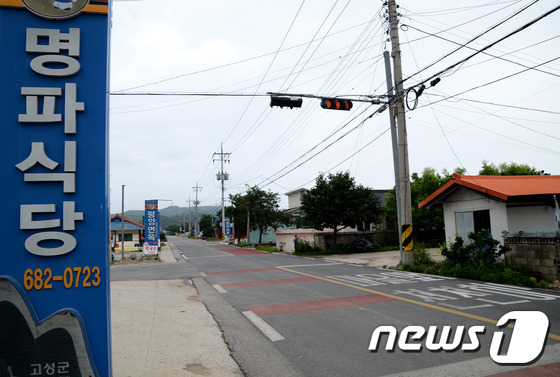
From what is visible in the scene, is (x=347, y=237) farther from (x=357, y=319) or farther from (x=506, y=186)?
(x=357, y=319)

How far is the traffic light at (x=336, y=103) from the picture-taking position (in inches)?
468

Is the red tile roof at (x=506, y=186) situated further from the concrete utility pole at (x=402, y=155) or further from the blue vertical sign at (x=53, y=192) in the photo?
the blue vertical sign at (x=53, y=192)

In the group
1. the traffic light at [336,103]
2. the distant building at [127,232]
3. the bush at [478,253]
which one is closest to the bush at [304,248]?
the bush at [478,253]

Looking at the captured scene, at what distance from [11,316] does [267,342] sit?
3.75m

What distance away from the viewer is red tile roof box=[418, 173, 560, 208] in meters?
13.2

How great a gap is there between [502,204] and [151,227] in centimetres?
2319

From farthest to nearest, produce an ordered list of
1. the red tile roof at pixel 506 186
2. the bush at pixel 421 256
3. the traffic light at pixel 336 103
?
the bush at pixel 421 256 → the red tile roof at pixel 506 186 → the traffic light at pixel 336 103

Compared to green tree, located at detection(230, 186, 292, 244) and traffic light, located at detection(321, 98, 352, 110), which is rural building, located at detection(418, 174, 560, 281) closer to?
traffic light, located at detection(321, 98, 352, 110)

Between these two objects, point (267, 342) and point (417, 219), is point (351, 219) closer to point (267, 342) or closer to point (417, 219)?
point (417, 219)

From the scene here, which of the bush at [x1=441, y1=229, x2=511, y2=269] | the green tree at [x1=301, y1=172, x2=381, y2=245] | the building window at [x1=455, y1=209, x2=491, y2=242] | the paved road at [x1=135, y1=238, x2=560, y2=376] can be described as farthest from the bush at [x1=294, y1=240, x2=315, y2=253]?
the paved road at [x1=135, y1=238, x2=560, y2=376]

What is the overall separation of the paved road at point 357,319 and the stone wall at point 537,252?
1.67 metres

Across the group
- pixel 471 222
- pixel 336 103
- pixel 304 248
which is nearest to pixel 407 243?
pixel 471 222

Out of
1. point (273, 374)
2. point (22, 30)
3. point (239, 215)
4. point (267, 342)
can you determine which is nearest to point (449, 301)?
point (267, 342)

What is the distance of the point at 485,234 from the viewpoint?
12.9m
